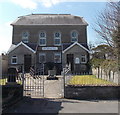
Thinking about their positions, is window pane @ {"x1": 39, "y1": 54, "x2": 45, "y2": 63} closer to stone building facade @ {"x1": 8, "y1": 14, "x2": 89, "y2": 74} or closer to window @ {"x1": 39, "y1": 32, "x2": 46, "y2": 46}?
stone building facade @ {"x1": 8, "y1": 14, "x2": 89, "y2": 74}

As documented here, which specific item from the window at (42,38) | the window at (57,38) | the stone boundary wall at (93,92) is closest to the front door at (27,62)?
the window at (42,38)

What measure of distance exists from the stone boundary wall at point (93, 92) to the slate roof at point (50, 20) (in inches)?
930

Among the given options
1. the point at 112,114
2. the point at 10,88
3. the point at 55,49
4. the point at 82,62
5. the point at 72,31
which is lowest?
the point at 112,114

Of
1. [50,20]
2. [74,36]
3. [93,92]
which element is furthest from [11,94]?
[50,20]

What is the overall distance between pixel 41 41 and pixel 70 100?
77.6 feet

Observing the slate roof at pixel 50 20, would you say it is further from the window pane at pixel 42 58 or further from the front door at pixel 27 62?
the front door at pixel 27 62

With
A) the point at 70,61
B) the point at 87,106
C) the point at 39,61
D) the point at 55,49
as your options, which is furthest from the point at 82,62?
the point at 87,106

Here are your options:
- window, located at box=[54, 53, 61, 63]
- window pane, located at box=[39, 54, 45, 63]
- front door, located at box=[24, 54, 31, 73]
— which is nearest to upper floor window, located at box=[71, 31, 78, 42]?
window, located at box=[54, 53, 61, 63]

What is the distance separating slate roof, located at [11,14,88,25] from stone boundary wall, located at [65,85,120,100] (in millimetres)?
23611

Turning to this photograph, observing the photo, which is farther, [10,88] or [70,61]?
[70,61]

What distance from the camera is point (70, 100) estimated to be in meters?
10.7

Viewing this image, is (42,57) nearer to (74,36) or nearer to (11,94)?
(74,36)

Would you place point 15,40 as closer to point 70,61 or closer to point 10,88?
point 70,61

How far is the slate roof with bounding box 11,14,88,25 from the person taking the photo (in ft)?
111
